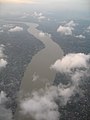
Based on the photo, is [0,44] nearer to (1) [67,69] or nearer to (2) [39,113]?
(1) [67,69]

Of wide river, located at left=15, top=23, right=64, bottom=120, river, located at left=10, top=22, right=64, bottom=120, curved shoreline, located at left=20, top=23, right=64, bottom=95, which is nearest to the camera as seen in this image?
river, located at left=10, top=22, right=64, bottom=120

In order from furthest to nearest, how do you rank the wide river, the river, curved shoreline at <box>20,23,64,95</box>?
curved shoreline at <box>20,23,64,95</box> < the wide river < the river

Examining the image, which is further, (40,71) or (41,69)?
(41,69)

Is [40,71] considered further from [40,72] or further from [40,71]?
[40,72]

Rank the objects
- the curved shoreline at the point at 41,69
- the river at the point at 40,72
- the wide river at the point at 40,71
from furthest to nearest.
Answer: the curved shoreline at the point at 41,69 → the wide river at the point at 40,71 → the river at the point at 40,72

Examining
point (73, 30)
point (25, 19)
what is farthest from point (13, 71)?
point (25, 19)

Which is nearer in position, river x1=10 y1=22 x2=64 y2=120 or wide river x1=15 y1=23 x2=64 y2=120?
river x1=10 y1=22 x2=64 y2=120

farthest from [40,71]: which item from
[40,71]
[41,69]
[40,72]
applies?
[41,69]

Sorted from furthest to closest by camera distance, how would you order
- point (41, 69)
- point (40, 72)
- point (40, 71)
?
point (41, 69) → point (40, 71) → point (40, 72)
